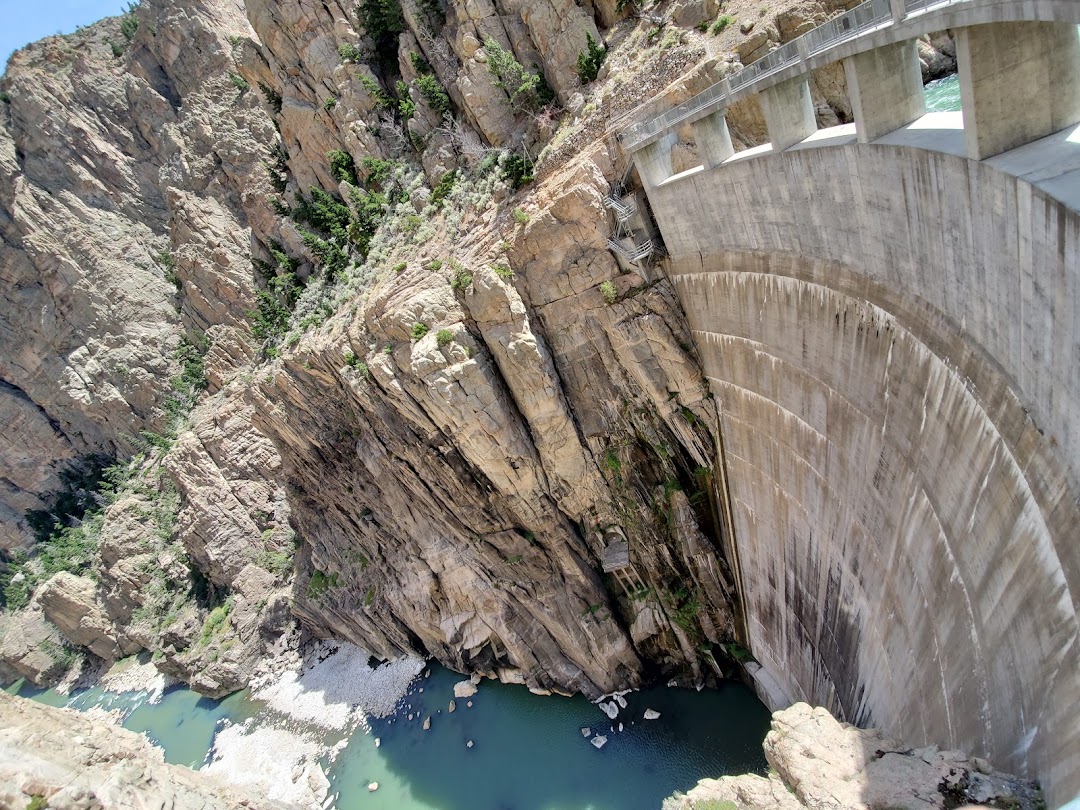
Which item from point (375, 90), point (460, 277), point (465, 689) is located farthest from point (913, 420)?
point (375, 90)

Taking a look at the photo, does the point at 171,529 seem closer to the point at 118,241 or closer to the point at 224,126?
the point at 118,241

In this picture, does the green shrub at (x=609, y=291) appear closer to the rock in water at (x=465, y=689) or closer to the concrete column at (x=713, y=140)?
the concrete column at (x=713, y=140)

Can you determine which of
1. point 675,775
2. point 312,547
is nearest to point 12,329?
point 312,547

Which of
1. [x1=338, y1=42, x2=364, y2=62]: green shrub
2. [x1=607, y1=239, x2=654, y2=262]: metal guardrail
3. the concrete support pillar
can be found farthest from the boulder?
the concrete support pillar

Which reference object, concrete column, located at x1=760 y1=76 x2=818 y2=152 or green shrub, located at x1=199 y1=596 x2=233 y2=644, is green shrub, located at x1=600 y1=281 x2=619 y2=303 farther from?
green shrub, located at x1=199 y1=596 x2=233 y2=644

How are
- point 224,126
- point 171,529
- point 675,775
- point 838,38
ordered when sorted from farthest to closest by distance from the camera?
1. point 171,529
2. point 224,126
3. point 675,775
4. point 838,38

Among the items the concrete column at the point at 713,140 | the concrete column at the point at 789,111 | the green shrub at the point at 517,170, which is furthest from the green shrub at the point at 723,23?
the green shrub at the point at 517,170
